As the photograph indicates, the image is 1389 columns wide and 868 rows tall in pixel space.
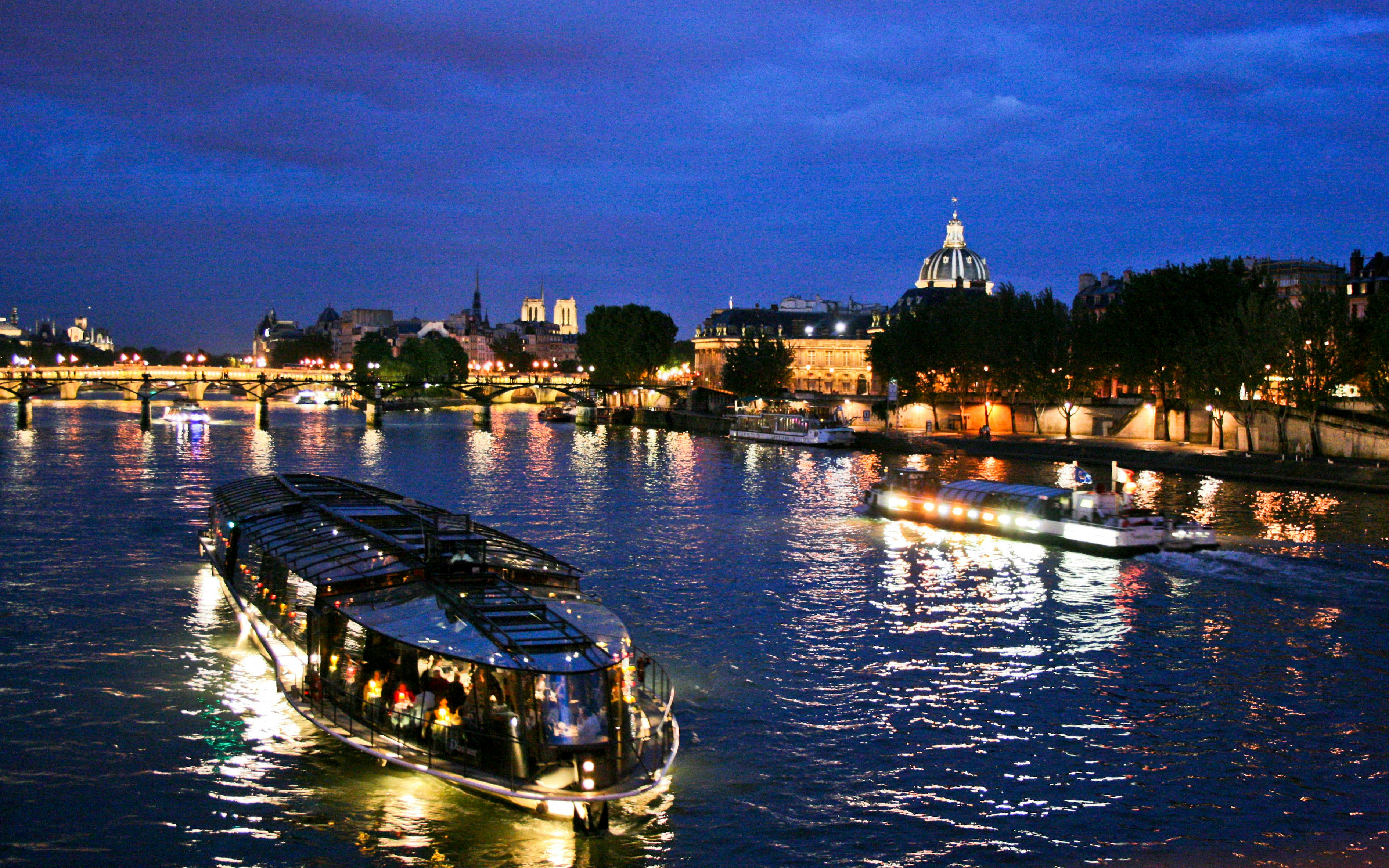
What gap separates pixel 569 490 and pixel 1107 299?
72.1 m

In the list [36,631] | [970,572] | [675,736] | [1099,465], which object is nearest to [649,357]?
[1099,465]

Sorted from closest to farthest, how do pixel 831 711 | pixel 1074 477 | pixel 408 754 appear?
pixel 408 754, pixel 831 711, pixel 1074 477

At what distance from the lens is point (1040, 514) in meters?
34.3

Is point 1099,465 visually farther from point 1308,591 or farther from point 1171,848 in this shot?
point 1171,848

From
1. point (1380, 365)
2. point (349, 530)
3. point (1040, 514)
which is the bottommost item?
point (1040, 514)

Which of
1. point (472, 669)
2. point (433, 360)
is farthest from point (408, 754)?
point (433, 360)

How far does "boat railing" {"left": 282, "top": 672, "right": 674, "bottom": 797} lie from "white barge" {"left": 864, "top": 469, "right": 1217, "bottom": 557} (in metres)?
20.8

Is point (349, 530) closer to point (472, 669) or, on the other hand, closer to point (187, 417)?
point (472, 669)

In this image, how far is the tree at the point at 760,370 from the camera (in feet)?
362

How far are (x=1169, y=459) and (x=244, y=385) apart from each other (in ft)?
287

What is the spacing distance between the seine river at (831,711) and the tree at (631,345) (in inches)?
3222

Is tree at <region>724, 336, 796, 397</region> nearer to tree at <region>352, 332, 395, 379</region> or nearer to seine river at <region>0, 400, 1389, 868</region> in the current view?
tree at <region>352, 332, 395, 379</region>

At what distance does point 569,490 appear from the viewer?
159 ft

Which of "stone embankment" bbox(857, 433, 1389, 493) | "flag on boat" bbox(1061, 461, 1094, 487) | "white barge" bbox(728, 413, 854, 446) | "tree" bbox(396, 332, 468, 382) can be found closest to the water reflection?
"stone embankment" bbox(857, 433, 1389, 493)
